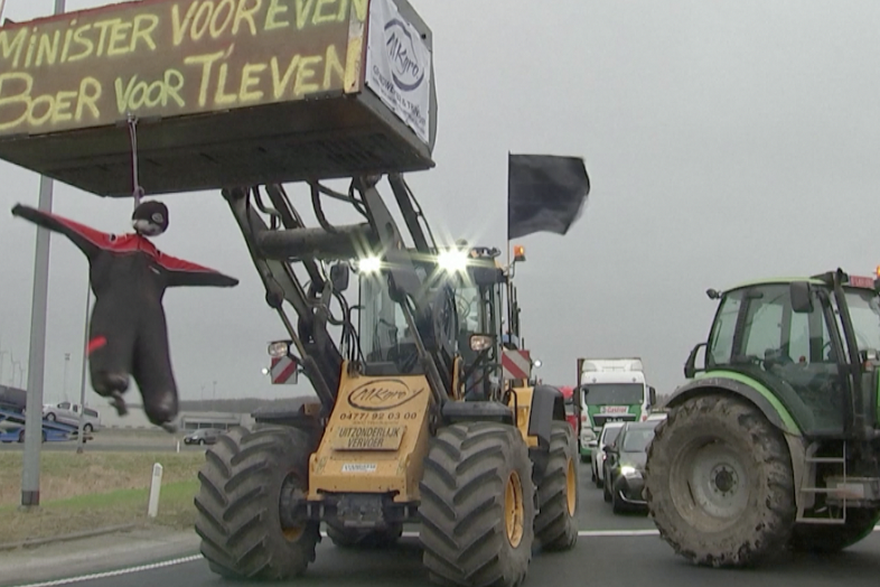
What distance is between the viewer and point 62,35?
228 inches

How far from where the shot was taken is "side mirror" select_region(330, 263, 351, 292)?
31.8 ft

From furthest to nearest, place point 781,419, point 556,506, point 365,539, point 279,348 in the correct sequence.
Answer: point 365,539
point 556,506
point 279,348
point 781,419

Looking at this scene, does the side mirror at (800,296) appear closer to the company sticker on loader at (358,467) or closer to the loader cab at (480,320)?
the loader cab at (480,320)

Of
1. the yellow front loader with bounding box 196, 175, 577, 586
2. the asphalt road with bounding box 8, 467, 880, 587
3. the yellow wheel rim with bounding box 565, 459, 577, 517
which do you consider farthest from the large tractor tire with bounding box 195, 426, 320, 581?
the yellow wheel rim with bounding box 565, 459, 577, 517

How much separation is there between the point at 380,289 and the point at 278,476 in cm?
238

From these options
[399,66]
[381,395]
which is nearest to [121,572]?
[381,395]

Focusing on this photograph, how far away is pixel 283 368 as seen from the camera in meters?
10.2

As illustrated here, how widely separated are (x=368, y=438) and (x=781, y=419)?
3957mm

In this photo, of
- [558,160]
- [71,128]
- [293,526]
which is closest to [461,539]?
[293,526]

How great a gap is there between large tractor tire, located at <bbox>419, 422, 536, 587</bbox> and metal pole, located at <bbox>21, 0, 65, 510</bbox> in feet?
24.3

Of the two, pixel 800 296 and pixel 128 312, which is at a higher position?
pixel 800 296

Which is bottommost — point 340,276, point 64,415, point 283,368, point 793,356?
point 64,415

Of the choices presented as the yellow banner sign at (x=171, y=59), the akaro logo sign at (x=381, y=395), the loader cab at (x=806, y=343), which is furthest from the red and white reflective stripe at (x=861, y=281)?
the yellow banner sign at (x=171, y=59)

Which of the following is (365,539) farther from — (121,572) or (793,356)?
(793,356)
